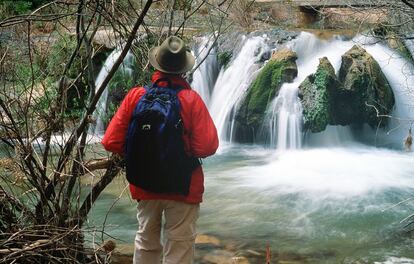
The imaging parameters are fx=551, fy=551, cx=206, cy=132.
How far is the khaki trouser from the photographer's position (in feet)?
10.5

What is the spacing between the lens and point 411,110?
11008 millimetres

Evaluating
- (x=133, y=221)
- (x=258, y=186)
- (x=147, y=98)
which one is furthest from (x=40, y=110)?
(x=258, y=186)

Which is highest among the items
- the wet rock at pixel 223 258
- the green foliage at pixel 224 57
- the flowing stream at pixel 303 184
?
the green foliage at pixel 224 57

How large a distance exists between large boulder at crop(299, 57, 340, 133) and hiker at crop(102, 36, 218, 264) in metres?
7.49

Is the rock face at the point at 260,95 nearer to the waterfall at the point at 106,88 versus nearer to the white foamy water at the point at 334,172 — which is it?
the white foamy water at the point at 334,172

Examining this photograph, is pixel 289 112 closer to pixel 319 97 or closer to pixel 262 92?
pixel 319 97

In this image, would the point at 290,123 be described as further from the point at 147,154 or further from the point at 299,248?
the point at 147,154

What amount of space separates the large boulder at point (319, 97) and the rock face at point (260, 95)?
2.07 feet

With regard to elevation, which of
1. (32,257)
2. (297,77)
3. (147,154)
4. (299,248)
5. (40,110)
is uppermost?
(297,77)

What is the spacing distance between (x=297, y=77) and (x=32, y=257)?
918 centimetres

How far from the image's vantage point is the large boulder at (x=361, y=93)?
35.3 ft

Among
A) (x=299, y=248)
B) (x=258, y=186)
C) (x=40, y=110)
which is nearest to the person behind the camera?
(x=40, y=110)

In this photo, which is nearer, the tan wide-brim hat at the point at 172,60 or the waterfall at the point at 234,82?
the tan wide-brim hat at the point at 172,60

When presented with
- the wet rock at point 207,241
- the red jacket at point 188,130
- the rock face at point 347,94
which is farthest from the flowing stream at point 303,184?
the red jacket at point 188,130
